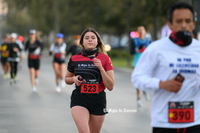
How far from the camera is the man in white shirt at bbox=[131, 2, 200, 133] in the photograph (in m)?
3.20

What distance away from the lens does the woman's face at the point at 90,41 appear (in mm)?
5031

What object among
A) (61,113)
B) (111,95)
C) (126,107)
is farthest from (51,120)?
(111,95)

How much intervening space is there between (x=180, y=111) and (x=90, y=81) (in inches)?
71.5

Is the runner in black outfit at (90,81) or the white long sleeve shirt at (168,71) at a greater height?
the white long sleeve shirt at (168,71)

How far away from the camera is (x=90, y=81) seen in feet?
16.0

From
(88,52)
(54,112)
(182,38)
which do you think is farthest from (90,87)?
(54,112)

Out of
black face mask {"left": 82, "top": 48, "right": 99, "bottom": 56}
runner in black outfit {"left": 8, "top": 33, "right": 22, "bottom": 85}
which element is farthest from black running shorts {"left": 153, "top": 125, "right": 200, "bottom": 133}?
runner in black outfit {"left": 8, "top": 33, "right": 22, "bottom": 85}

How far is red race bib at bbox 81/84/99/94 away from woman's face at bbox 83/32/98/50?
0.48 m

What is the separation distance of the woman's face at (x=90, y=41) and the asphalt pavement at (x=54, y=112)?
2.59 m

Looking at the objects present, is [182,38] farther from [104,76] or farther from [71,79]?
[71,79]

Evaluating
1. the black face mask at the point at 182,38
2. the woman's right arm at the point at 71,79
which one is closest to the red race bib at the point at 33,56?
the woman's right arm at the point at 71,79

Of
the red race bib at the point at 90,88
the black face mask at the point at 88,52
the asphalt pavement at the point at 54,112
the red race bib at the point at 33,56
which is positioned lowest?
the asphalt pavement at the point at 54,112

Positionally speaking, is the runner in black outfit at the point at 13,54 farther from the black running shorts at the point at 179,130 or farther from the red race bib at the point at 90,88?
the black running shorts at the point at 179,130

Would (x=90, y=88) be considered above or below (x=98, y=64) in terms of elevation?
below
